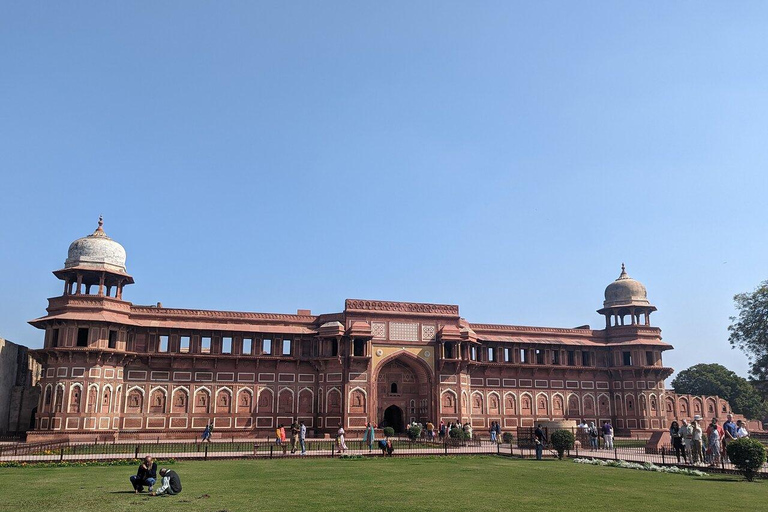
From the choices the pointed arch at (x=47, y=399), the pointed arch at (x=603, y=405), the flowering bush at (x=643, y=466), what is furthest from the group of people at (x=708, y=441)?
the pointed arch at (x=47, y=399)

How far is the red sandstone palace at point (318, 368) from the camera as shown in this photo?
133 ft

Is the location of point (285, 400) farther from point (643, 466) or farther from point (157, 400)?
point (643, 466)

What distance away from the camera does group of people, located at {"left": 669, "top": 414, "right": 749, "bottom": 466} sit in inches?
902

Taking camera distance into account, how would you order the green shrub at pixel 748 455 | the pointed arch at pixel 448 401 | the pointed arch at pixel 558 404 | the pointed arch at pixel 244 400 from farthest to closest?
the pointed arch at pixel 558 404 < the pointed arch at pixel 448 401 < the pointed arch at pixel 244 400 < the green shrub at pixel 748 455

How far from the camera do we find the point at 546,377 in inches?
2012

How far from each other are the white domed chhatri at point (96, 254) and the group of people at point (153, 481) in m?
28.0

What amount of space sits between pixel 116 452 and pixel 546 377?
107 feet

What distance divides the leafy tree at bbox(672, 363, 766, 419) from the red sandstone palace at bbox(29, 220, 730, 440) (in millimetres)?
31031

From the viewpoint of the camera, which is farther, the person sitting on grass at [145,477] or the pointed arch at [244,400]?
the pointed arch at [244,400]

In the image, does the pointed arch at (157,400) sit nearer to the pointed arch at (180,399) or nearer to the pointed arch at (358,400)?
the pointed arch at (180,399)

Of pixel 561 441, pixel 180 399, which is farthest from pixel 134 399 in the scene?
pixel 561 441

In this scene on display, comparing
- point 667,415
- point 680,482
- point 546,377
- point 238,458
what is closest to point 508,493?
point 680,482

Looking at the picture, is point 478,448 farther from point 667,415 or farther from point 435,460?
point 667,415

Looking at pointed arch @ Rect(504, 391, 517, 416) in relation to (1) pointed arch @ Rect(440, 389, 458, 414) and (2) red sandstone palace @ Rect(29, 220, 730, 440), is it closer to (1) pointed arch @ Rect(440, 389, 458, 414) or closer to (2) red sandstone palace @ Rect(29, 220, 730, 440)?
(2) red sandstone palace @ Rect(29, 220, 730, 440)
